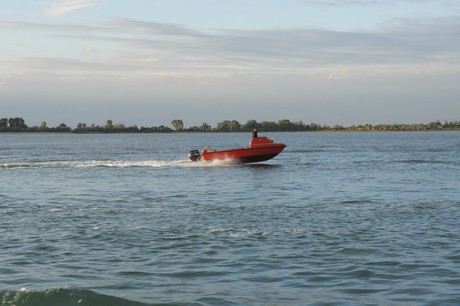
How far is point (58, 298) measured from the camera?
12227mm

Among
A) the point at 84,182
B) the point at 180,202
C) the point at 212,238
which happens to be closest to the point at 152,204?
the point at 180,202

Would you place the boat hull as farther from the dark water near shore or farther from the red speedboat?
the dark water near shore

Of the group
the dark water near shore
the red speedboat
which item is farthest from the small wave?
the red speedboat

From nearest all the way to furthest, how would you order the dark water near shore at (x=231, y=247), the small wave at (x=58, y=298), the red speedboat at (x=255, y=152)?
the small wave at (x=58, y=298), the dark water near shore at (x=231, y=247), the red speedboat at (x=255, y=152)

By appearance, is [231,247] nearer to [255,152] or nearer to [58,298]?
[58,298]

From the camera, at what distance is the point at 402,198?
2897cm

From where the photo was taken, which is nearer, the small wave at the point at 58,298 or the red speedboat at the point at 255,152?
the small wave at the point at 58,298

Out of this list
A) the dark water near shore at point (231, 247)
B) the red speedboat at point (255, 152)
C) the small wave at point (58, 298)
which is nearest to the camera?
the small wave at point (58, 298)

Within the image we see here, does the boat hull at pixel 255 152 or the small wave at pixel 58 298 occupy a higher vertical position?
the boat hull at pixel 255 152

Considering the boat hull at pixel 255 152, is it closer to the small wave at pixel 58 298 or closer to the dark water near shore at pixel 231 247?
the dark water near shore at pixel 231 247

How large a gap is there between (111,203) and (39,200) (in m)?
3.68

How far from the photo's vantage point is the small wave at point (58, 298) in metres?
12.0

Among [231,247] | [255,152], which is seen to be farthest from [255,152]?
[231,247]

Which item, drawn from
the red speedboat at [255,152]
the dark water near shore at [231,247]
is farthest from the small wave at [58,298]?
the red speedboat at [255,152]
